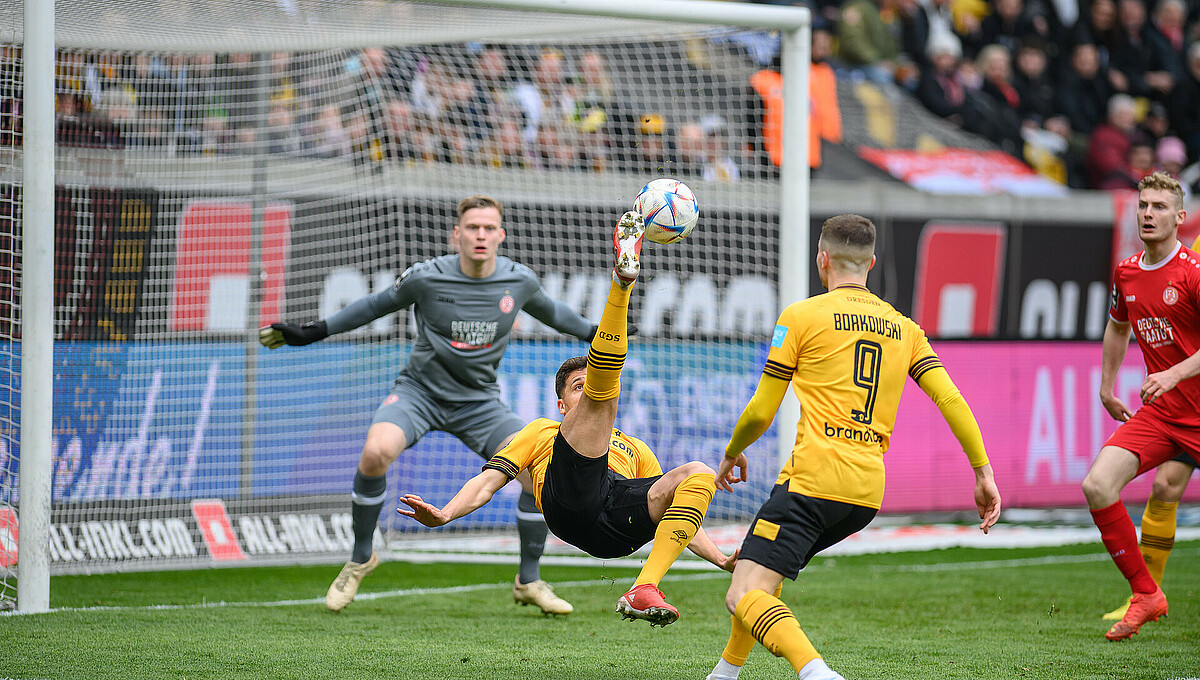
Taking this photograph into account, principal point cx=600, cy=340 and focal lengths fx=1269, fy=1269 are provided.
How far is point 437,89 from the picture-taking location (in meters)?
10.9

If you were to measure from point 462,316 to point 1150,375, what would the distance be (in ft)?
11.9

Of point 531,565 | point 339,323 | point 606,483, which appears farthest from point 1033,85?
point 606,483

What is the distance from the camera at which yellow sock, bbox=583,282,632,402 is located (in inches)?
189

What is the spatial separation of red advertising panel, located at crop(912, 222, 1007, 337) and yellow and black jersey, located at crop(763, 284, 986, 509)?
7.06 metres

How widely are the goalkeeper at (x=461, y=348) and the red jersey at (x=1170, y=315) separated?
2.93 metres

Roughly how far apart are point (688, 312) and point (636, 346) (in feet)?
1.97

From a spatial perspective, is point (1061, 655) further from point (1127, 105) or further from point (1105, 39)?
point (1105, 39)

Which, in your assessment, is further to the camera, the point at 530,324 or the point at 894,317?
the point at 530,324

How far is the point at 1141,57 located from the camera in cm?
1659

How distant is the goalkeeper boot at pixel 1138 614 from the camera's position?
6.14 m

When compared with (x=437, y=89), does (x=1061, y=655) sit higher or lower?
lower

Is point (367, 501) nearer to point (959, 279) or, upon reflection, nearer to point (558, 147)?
point (558, 147)

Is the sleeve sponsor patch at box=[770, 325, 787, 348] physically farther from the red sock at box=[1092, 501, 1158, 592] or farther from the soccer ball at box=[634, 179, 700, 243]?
the red sock at box=[1092, 501, 1158, 592]

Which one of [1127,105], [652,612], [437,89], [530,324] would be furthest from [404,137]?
[1127,105]
